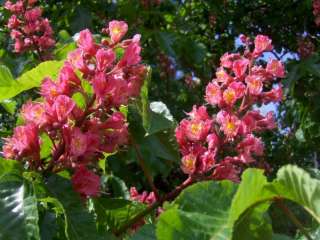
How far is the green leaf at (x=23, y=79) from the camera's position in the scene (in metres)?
1.43

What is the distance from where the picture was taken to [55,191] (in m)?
1.24

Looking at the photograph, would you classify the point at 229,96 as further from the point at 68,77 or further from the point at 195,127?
the point at 68,77

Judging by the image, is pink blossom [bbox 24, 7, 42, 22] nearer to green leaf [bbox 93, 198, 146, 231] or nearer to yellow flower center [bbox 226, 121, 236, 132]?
green leaf [bbox 93, 198, 146, 231]

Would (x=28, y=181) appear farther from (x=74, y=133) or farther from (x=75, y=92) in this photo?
(x=75, y=92)

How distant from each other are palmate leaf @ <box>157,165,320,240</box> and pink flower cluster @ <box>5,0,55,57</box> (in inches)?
67.6

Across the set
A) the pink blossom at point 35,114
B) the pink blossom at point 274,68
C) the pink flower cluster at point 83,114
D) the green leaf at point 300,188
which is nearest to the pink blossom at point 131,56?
the pink flower cluster at point 83,114

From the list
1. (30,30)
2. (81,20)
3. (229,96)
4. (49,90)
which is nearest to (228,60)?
(229,96)

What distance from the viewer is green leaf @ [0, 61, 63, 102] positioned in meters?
1.43

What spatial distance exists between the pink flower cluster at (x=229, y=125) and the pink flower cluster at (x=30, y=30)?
3.81 feet

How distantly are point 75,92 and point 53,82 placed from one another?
0.17 feet

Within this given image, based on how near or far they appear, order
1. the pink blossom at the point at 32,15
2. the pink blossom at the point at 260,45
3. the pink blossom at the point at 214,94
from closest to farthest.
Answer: the pink blossom at the point at 214,94 < the pink blossom at the point at 260,45 < the pink blossom at the point at 32,15

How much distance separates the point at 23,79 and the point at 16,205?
1.34 ft

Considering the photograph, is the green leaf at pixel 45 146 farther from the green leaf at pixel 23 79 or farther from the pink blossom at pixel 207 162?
the pink blossom at pixel 207 162

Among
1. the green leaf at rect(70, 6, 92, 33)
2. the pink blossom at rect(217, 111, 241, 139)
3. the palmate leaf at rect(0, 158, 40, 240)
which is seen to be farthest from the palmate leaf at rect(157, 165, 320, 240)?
the green leaf at rect(70, 6, 92, 33)
